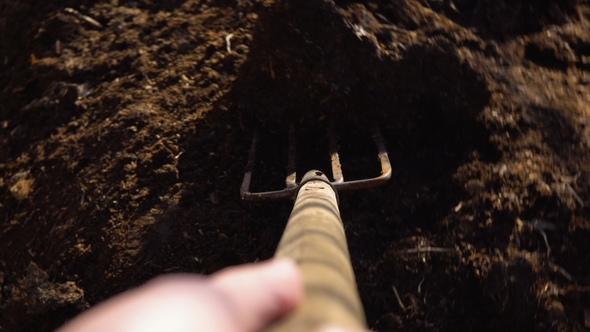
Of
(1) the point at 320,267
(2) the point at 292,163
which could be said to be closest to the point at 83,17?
(2) the point at 292,163

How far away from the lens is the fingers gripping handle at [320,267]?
0.58m

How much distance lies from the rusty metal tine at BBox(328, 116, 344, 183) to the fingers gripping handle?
0.27m

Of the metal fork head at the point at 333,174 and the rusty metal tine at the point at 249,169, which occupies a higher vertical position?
the metal fork head at the point at 333,174

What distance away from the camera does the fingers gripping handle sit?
0.58m

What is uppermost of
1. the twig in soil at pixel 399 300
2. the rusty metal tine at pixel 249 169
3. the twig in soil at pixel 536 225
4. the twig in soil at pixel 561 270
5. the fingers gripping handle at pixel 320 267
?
the fingers gripping handle at pixel 320 267

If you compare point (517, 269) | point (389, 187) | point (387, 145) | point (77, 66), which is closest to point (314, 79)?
point (387, 145)

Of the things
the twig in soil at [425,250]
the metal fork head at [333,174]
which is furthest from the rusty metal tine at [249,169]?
the twig in soil at [425,250]

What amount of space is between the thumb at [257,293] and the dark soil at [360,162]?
4.55 ft

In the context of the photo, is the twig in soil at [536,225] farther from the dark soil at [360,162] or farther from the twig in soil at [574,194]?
the twig in soil at [574,194]

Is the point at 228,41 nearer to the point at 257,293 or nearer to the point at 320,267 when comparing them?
the point at 320,267

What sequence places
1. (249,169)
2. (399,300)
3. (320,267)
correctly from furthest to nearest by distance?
(249,169)
(399,300)
(320,267)

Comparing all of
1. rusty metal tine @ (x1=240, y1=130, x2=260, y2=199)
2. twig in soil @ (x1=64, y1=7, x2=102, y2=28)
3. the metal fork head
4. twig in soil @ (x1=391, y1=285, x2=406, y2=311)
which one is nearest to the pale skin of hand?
the metal fork head

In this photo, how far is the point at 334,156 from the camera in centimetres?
190

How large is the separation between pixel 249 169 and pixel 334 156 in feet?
1.17
